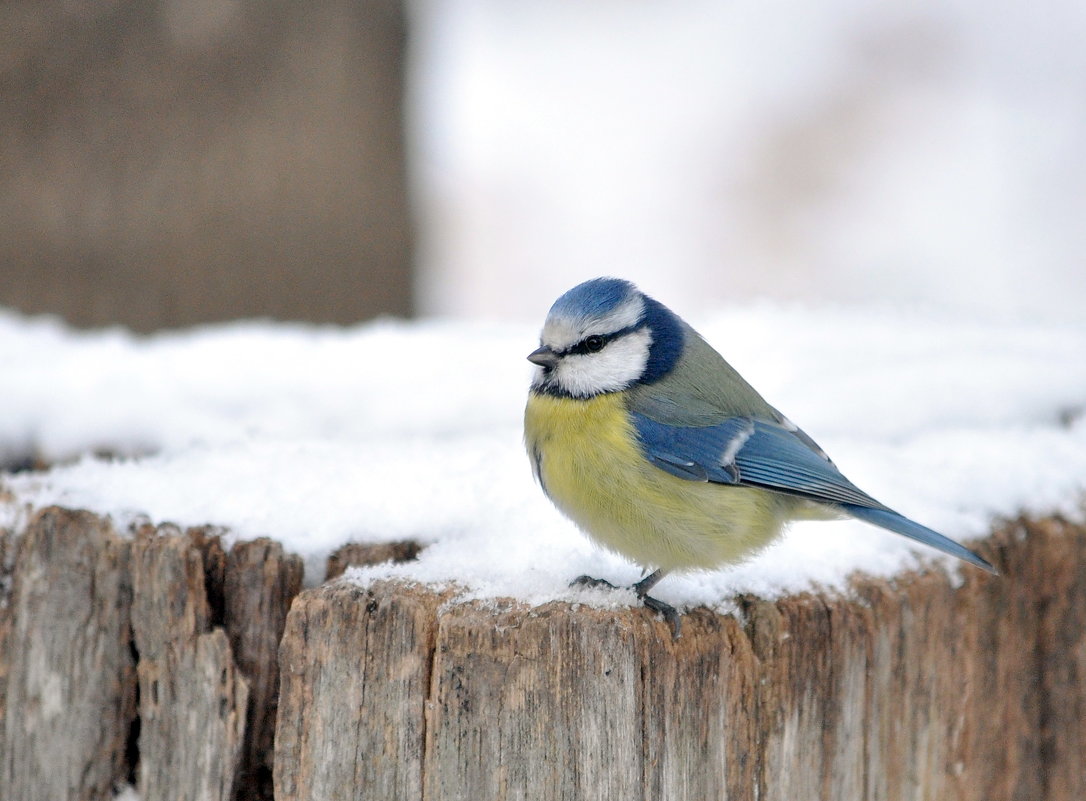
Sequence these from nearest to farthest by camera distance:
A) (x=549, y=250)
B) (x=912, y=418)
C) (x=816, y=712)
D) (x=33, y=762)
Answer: (x=816, y=712) < (x=33, y=762) < (x=912, y=418) < (x=549, y=250)

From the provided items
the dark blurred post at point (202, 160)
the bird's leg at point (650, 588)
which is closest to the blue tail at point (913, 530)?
the bird's leg at point (650, 588)

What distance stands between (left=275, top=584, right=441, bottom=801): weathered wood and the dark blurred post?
2.93 metres

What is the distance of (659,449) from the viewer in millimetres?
2174

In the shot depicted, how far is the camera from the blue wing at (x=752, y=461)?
2152mm

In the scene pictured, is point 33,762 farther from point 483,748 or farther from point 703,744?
point 703,744

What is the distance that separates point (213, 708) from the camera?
195 centimetres

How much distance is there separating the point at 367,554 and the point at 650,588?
582mm

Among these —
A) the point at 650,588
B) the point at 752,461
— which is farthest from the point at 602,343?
the point at 650,588

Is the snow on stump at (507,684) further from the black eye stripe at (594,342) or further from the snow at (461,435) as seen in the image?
the black eye stripe at (594,342)

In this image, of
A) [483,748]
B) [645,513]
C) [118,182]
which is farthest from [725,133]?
[483,748]

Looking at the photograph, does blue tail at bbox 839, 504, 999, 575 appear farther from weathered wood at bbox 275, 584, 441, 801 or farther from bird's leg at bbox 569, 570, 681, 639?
weathered wood at bbox 275, 584, 441, 801

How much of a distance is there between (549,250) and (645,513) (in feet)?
23.2

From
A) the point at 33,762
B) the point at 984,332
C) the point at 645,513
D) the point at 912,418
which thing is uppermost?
the point at 984,332

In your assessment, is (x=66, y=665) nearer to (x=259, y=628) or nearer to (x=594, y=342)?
(x=259, y=628)
